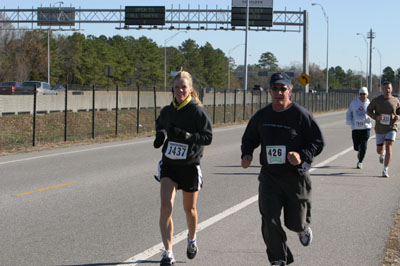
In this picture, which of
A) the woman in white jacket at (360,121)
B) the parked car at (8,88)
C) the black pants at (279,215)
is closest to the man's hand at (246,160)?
the black pants at (279,215)

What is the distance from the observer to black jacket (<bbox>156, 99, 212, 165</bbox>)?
19.9 feet

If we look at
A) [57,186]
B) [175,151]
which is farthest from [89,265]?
[57,186]

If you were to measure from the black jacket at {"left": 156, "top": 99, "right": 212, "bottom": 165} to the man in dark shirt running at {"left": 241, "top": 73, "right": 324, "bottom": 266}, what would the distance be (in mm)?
678

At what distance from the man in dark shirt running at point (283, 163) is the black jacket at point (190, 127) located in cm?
68

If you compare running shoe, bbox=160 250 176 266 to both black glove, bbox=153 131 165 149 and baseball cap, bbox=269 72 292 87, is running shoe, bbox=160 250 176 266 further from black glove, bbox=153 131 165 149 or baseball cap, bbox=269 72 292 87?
baseball cap, bbox=269 72 292 87

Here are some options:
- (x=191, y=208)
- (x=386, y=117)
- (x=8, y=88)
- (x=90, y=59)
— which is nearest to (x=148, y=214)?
(x=191, y=208)

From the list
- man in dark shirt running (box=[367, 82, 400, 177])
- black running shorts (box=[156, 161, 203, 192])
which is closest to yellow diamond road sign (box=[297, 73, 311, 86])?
man in dark shirt running (box=[367, 82, 400, 177])

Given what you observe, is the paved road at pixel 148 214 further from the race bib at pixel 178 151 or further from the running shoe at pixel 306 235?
the race bib at pixel 178 151

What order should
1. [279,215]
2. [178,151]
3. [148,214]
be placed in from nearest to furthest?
[279,215]
[178,151]
[148,214]

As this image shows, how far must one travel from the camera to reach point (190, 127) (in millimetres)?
6156

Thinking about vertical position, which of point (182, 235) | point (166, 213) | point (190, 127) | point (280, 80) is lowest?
point (182, 235)

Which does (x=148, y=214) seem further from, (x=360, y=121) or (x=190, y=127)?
(x=360, y=121)

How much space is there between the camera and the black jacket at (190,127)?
6062 millimetres

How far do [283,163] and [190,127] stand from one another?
43.7 inches
